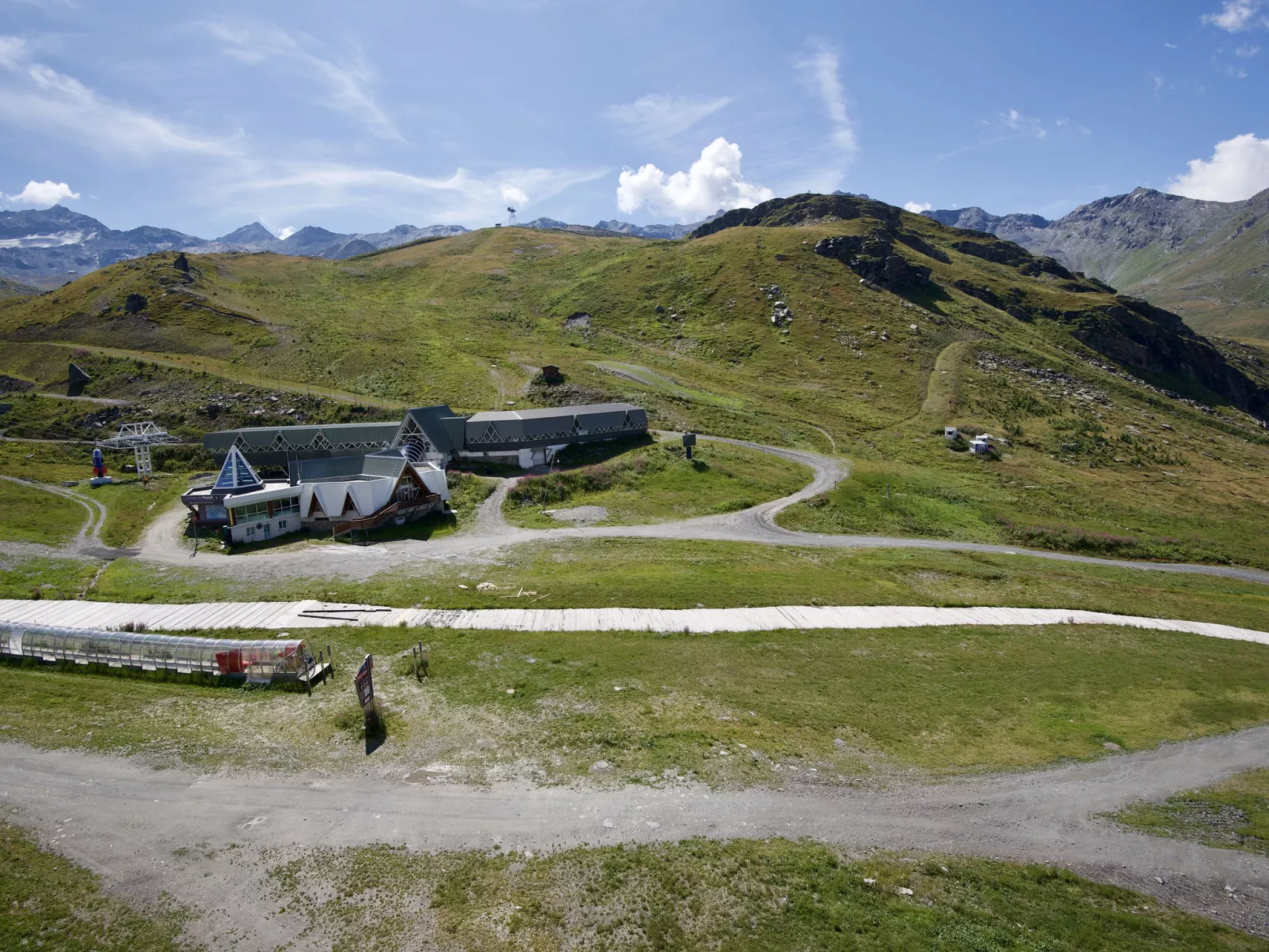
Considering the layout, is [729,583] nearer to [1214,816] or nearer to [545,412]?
[1214,816]

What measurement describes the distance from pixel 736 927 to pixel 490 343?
13700 cm

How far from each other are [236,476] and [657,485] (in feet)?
149

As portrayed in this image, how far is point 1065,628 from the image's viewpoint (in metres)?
42.8

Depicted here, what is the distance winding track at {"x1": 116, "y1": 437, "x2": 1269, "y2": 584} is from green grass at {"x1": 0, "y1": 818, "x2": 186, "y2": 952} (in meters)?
28.4

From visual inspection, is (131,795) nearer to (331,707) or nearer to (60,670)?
(331,707)

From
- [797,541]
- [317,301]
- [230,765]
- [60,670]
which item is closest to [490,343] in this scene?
[317,301]

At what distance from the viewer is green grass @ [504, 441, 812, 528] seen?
69125 millimetres

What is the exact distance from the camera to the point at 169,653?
30.4m

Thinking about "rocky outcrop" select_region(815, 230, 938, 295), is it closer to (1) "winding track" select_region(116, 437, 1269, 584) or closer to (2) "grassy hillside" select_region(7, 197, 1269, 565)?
(2) "grassy hillside" select_region(7, 197, 1269, 565)

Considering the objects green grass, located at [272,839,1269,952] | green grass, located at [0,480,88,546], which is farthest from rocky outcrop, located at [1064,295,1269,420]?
green grass, located at [0,480,88,546]


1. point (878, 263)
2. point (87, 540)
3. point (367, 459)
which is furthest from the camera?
point (878, 263)

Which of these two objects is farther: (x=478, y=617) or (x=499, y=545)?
(x=499, y=545)

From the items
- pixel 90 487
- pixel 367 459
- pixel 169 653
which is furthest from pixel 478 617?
pixel 90 487

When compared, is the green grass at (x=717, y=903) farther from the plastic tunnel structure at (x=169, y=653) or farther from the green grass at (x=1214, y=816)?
the plastic tunnel structure at (x=169, y=653)
